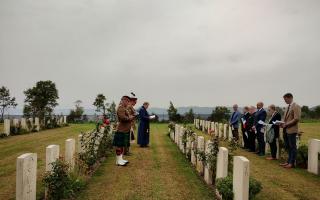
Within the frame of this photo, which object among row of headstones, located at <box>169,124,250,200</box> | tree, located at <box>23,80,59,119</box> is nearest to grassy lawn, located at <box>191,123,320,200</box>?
row of headstones, located at <box>169,124,250,200</box>

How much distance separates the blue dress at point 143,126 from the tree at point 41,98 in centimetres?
2781

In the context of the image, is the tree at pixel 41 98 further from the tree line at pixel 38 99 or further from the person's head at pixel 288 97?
the person's head at pixel 288 97

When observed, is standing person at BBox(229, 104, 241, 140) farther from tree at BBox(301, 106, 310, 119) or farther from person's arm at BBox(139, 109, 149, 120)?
tree at BBox(301, 106, 310, 119)

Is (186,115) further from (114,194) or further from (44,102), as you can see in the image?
(114,194)

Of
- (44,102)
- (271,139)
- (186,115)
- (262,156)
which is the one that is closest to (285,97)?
(271,139)

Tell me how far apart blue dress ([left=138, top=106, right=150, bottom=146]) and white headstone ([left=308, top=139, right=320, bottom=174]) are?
7569 millimetres

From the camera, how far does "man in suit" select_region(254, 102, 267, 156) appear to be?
51.2 ft

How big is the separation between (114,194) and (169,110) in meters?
27.7

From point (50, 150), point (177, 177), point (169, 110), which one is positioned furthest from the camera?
point (169, 110)

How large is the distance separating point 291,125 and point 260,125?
3523 mm

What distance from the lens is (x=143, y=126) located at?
17.6 metres

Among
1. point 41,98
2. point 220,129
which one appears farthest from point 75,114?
point 220,129

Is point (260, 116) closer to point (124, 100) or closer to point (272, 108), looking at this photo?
point (272, 108)

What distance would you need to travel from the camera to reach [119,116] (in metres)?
12.7
